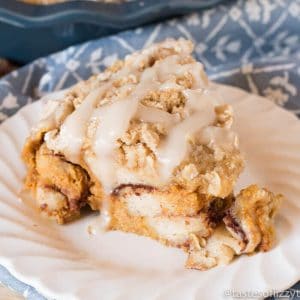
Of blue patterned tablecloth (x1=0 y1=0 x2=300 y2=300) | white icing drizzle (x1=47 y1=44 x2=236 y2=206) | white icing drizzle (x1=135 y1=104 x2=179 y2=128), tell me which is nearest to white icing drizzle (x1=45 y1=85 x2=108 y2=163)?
white icing drizzle (x1=47 y1=44 x2=236 y2=206)

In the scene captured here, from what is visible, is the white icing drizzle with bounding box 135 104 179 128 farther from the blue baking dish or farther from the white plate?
the blue baking dish

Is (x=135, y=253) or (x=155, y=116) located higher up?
(x=155, y=116)

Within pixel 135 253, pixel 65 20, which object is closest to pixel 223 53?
pixel 65 20

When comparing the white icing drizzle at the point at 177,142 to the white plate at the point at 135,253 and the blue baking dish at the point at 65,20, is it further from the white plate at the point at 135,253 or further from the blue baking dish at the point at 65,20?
the blue baking dish at the point at 65,20

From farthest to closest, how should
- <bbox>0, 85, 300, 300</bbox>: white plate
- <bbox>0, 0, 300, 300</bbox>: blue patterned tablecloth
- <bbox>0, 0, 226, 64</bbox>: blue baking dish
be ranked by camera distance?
1. <bbox>0, 0, 300, 300</bbox>: blue patterned tablecloth
2. <bbox>0, 0, 226, 64</bbox>: blue baking dish
3. <bbox>0, 85, 300, 300</bbox>: white plate

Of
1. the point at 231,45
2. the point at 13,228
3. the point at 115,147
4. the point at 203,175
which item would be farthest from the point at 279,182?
the point at 231,45

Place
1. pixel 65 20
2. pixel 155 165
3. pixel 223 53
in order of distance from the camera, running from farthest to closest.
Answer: pixel 223 53
pixel 65 20
pixel 155 165

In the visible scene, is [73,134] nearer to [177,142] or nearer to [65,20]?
[177,142]

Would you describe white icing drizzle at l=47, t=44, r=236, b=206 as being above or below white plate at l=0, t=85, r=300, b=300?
above
